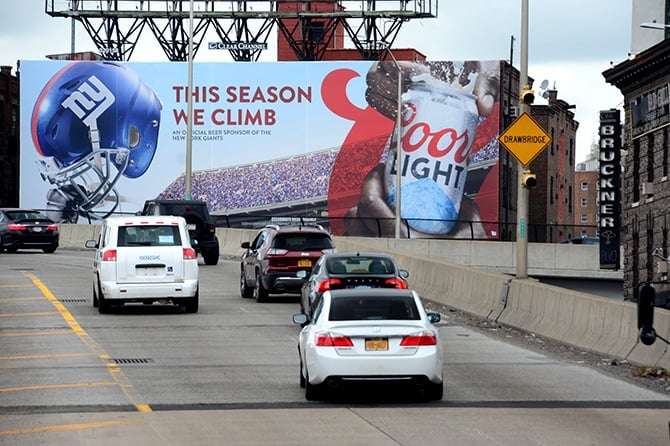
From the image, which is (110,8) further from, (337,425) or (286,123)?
(337,425)

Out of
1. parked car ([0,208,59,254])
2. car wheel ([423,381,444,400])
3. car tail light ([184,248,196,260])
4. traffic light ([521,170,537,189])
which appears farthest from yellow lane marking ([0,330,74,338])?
parked car ([0,208,59,254])

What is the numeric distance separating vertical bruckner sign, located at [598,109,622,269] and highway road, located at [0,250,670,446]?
38756 mm

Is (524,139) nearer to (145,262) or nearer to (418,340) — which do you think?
(145,262)

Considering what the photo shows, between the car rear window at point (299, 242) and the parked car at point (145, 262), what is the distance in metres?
3.32

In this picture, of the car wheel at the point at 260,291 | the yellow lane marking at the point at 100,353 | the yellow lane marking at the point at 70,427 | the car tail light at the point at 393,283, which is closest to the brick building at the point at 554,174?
the car wheel at the point at 260,291

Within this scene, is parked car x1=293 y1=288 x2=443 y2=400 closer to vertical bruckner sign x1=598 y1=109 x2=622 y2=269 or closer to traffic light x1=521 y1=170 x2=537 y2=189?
traffic light x1=521 y1=170 x2=537 y2=189

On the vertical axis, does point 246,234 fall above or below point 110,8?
below

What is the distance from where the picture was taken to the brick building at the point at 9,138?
84625 mm

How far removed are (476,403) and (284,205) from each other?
6744 cm

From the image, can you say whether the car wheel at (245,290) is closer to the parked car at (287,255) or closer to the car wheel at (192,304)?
the parked car at (287,255)

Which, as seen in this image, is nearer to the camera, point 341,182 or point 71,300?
point 71,300

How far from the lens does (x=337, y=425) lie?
1441cm

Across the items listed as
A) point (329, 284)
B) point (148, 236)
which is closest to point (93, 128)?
point (148, 236)

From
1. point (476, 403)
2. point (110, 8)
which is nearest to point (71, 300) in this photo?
point (476, 403)
